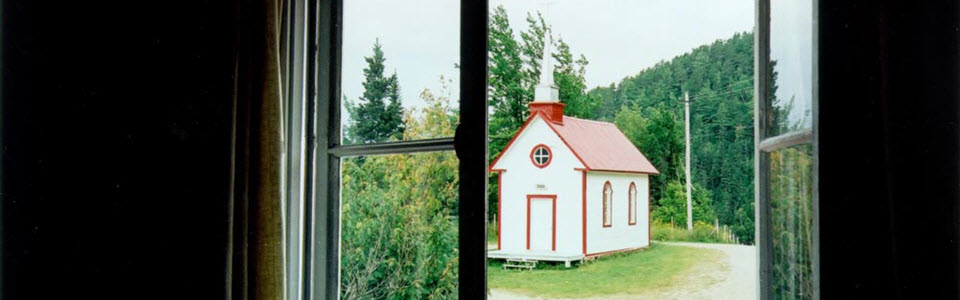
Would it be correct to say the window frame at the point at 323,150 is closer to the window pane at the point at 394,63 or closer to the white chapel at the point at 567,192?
the window pane at the point at 394,63

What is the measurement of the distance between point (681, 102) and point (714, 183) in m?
0.56

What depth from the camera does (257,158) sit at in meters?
1.51

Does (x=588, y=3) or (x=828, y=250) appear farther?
(x=588, y=3)

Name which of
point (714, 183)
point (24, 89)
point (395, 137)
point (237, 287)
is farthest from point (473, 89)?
point (714, 183)

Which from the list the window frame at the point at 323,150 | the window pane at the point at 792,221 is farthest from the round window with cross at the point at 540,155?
the window pane at the point at 792,221

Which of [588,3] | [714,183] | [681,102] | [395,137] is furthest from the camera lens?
[588,3]

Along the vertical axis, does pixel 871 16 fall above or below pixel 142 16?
below

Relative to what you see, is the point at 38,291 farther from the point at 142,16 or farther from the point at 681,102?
the point at 681,102

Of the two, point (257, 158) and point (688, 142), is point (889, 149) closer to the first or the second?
point (257, 158)

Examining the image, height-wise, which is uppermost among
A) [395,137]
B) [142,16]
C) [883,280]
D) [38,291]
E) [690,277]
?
[142,16]

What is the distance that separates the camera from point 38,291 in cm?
145

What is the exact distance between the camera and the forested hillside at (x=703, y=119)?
8.65ft

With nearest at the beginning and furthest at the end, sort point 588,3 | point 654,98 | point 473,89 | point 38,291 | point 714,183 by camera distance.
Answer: point 473,89
point 38,291
point 714,183
point 654,98
point 588,3

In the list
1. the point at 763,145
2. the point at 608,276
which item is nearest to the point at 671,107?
the point at 608,276
